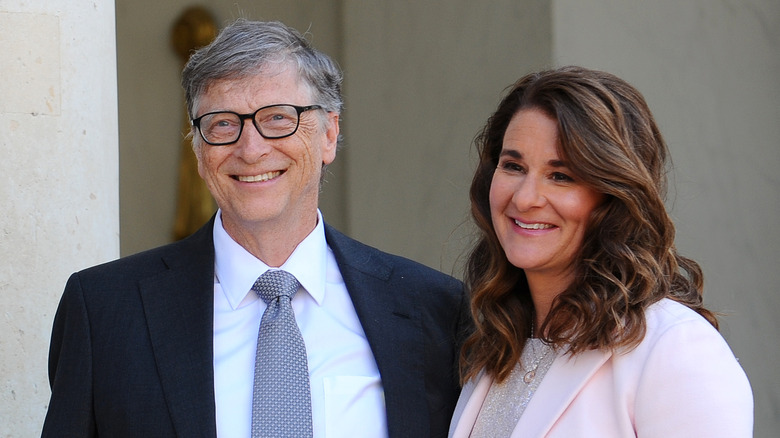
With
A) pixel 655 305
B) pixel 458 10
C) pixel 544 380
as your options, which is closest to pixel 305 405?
pixel 544 380

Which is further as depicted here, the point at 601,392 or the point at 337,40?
the point at 337,40

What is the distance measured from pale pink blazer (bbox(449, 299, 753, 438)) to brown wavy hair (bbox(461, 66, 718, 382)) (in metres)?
0.04

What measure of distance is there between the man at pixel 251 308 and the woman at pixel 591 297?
195 mm

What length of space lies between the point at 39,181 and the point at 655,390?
1.61 metres

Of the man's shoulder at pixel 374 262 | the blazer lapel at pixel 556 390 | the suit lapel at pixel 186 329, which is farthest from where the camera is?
the man's shoulder at pixel 374 262

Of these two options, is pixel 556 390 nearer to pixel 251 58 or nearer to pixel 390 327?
→ pixel 390 327

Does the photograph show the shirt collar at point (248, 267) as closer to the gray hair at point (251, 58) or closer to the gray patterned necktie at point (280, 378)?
the gray patterned necktie at point (280, 378)

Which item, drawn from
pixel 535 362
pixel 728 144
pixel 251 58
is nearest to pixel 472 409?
pixel 535 362

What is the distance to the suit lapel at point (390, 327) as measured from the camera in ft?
7.57

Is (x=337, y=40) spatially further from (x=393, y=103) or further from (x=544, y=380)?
(x=544, y=380)

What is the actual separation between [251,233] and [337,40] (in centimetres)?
292

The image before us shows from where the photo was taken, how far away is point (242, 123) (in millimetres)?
2363

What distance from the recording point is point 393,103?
15.7 feet

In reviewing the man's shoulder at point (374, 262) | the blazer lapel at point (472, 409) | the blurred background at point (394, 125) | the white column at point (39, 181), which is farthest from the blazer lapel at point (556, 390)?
the white column at point (39, 181)
